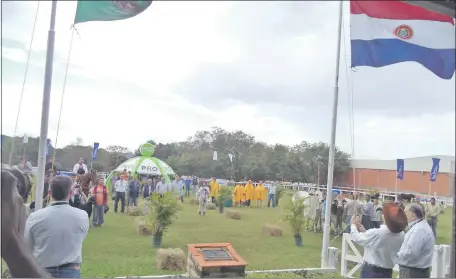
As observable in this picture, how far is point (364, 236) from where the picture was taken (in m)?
4.14

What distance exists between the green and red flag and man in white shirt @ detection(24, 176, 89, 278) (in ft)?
4.04

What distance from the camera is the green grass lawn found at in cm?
724

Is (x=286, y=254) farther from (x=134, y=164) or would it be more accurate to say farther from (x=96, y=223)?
(x=134, y=164)

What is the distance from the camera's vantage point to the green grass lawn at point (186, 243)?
7238 millimetres

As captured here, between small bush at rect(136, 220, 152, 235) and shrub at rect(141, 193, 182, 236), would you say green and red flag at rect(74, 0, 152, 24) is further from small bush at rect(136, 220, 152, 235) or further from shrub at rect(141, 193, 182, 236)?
small bush at rect(136, 220, 152, 235)

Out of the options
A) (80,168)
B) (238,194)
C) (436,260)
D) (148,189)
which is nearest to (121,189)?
(80,168)

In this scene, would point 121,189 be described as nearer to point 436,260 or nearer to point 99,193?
point 99,193

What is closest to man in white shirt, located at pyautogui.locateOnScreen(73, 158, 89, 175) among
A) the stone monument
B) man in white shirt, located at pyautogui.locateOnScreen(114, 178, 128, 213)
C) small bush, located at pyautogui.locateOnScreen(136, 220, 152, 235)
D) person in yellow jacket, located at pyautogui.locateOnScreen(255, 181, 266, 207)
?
small bush, located at pyautogui.locateOnScreen(136, 220, 152, 235)

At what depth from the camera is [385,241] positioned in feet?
13.3

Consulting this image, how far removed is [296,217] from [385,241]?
6115 mm

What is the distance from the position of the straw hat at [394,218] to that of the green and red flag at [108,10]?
9.15 feet

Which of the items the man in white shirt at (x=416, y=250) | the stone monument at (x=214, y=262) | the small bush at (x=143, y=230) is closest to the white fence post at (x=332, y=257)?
the stone monument at (x=214, y=262)

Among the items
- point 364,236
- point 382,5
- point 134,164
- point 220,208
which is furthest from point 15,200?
point 134,164

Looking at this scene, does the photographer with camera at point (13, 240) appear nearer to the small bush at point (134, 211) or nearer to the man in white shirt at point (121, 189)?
the small bush at point (134, 211)
